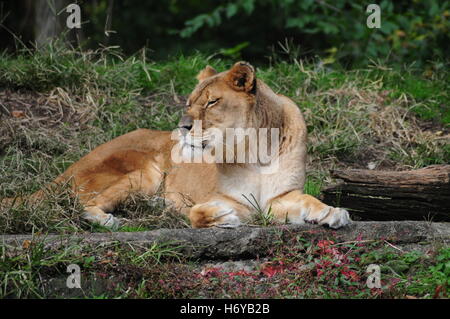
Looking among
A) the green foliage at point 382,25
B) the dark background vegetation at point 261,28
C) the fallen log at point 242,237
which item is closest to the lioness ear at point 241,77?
the fallen log at point 242,237

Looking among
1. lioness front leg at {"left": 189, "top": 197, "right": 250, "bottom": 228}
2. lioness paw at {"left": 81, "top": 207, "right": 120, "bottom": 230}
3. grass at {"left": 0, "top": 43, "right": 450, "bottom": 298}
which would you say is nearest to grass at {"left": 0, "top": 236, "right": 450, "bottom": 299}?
grass at {"left": 0, "top": 43, "right": 450, "bottom": 298}

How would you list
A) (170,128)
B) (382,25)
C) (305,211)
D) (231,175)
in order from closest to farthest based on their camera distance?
(305,211)
(231,175)
(170,128)
(382,25)

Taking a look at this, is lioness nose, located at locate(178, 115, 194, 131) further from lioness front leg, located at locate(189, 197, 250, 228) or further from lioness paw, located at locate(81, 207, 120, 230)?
lioness paw, located at locate(81, 207, 120, 230)

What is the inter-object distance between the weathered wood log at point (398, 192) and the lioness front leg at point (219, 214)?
70cm

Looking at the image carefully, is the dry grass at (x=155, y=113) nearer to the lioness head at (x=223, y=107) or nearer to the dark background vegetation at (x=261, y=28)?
the dark background vegetation at (x=261, y=28)

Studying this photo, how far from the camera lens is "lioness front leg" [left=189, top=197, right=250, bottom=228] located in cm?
566

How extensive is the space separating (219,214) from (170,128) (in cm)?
275

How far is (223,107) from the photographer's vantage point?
5.67m

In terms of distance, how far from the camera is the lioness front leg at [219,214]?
5.66m

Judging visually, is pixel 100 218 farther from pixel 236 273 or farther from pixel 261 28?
pixel 261 28

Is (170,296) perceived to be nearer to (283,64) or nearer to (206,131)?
(206,131)

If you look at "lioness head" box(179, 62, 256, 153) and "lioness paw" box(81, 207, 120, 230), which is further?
"lioness paw" box(81, 207, 120, 230)

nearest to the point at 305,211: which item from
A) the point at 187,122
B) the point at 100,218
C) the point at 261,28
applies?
the point at 187,122

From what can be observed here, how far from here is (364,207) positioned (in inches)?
231
